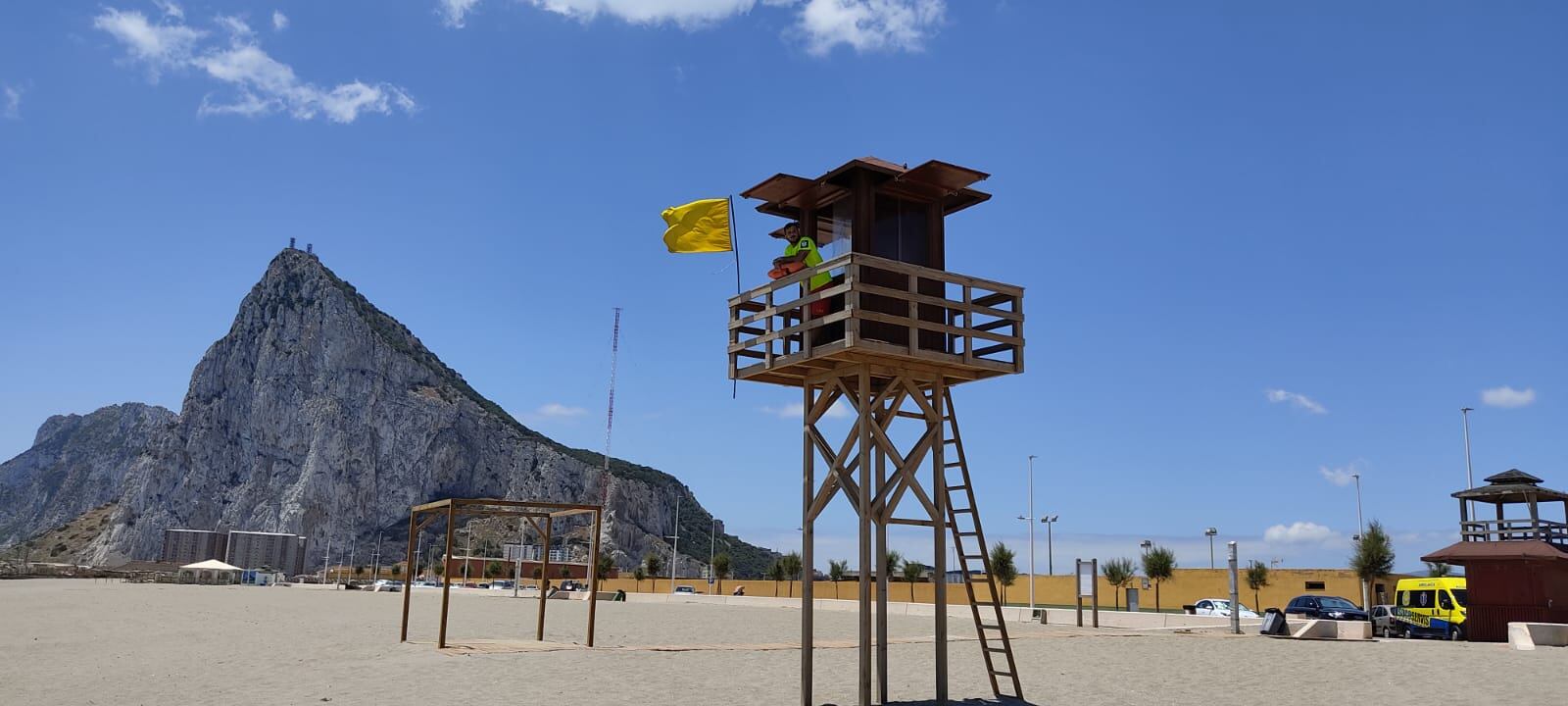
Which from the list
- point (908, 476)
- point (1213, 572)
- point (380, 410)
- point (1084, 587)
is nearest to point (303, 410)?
point (380, 410)

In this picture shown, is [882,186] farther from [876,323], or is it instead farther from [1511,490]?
[1511,490]

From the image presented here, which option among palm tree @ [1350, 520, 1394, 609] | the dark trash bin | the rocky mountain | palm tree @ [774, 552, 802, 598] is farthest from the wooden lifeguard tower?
the rocky mountain

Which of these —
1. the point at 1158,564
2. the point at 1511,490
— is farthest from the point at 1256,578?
the point at 1511,490

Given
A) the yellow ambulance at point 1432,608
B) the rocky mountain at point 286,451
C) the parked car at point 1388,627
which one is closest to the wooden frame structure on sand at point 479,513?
the parked car at point 1388,627

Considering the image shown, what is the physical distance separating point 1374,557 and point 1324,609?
1506 cm

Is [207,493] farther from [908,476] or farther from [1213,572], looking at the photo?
Result: [908,476]

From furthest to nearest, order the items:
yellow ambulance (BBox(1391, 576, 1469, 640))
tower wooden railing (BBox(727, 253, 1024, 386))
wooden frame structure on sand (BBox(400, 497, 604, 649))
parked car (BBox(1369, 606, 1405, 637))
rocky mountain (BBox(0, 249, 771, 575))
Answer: rocky mountain (BBox(0, 249, 771, 575)), parked car (BBox(1369, 606, 1405, 637)), yellow ambulance (BBox(1391, 576, 1469, 640)), wooden frame structure on sand (BBox(400, 497, 604, 649)), tower wooden railing (BBox(727, 253, 1024, 386))

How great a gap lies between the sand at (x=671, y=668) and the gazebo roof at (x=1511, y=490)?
23.1 ft

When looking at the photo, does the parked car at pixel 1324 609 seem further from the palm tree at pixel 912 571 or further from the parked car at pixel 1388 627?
the palm tree at pixel 912 571

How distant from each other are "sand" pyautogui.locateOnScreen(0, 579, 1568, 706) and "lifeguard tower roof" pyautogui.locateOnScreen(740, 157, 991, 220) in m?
6.49

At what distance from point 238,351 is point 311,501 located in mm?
35854

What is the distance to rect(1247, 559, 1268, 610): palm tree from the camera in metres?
58.8

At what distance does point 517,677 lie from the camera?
16.0 metres

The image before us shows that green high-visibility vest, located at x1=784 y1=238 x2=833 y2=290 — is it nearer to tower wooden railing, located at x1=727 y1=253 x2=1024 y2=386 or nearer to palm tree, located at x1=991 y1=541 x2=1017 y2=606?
tower wooden railing, located at x1=727 y1=253 x2=1024 y2=386
